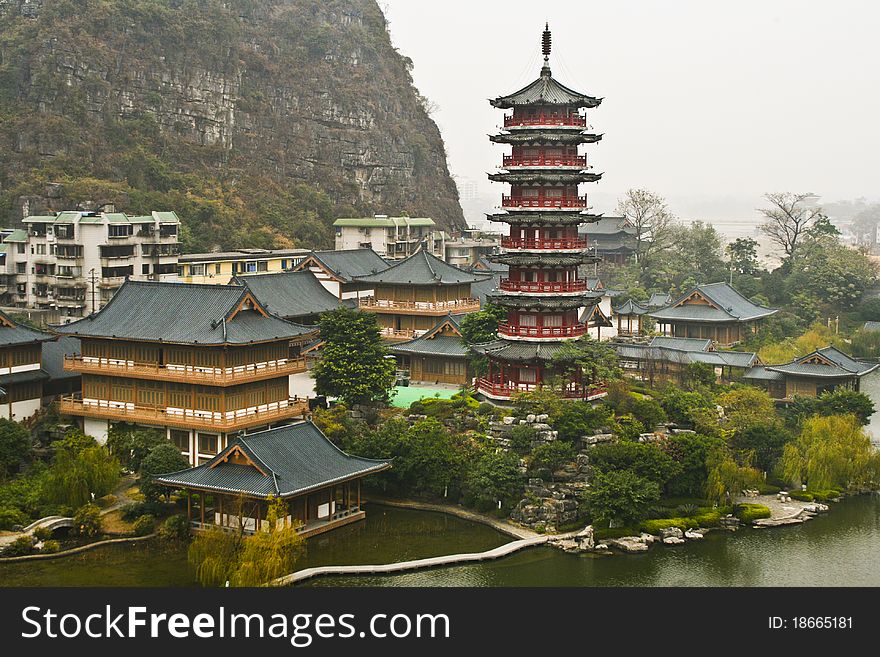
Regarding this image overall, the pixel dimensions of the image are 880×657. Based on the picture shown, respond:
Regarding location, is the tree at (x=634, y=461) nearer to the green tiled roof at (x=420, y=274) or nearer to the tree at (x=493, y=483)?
the tree at (x=493, y=483)

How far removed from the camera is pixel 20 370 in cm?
4262

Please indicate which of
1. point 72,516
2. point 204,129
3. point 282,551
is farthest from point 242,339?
point 204,129

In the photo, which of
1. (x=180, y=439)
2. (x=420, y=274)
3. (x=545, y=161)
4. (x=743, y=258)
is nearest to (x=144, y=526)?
(x=180, y=439)

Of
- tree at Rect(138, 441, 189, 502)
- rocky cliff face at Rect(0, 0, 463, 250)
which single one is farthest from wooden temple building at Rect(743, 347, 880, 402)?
rocky cliff face at Rect(0, 0, 463, 250)

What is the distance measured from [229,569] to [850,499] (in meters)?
22.8

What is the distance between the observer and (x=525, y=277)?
45.0 metres

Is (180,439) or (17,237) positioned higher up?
(17,237)

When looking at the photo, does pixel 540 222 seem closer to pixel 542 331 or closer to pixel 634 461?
pixel 542 331

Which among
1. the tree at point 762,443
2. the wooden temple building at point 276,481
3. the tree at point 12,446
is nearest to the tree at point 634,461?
the tree at point 762,443

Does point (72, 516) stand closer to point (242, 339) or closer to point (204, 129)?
point (242, 339)

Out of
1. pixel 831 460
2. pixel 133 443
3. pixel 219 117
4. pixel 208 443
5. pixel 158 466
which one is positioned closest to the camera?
pixel 158 466

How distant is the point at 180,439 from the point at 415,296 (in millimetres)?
20761

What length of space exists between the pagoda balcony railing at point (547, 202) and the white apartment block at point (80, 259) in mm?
28436

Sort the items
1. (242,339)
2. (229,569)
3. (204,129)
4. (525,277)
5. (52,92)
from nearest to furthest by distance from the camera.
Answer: (229,569)
(242,339)
(525,277)
(52,92)
(204,129)
